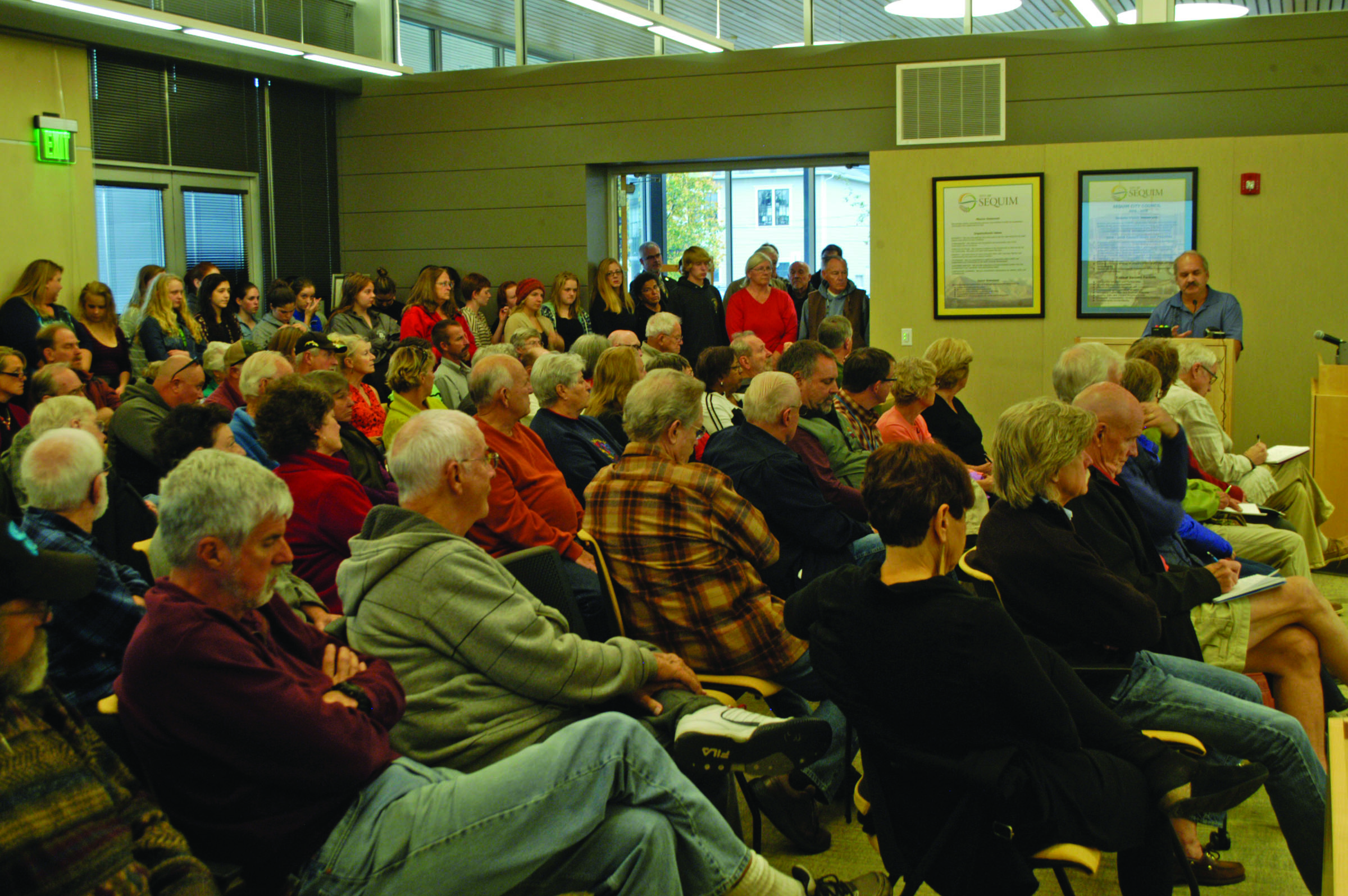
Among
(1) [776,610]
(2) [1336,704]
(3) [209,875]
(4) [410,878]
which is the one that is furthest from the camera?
(2) [1336,704]

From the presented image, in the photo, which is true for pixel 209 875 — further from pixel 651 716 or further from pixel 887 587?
pixel 887 587

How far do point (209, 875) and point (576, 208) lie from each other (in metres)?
7.72

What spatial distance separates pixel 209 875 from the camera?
1554 mm

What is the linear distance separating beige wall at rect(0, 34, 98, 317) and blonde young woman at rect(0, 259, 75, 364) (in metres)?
0.29

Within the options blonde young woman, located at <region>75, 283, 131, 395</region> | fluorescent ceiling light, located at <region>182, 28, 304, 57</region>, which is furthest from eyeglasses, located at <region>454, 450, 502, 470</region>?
fluorescent ceiling light, located at <region>182, 28, 304, 57</region>

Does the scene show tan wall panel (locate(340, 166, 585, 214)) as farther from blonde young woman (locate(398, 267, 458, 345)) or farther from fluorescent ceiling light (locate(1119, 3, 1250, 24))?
fluorescent ceiling light (locate(1119, 3, 1250, 24))

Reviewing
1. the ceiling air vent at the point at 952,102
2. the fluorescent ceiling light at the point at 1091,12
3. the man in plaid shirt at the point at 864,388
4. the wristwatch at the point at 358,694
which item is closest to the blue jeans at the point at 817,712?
the wristwatch at the point at 358,694

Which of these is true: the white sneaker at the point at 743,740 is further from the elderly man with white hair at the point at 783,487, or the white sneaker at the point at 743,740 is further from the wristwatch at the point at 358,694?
the elderly man with white hair at the point at 783,487

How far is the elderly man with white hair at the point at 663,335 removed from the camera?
6.23 m

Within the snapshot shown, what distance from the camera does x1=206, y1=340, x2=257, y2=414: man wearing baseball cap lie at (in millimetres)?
4617

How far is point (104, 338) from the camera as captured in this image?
22.3ft

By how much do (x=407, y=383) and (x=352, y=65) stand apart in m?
4.73

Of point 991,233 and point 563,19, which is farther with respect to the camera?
point 563,19

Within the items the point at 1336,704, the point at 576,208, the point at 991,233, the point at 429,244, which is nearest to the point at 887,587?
the point at 1336,704
